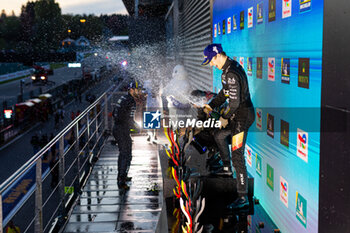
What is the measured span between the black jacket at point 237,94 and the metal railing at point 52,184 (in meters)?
1.91

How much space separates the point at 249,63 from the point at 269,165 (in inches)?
58.2

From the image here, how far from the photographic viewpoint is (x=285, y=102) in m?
4.25

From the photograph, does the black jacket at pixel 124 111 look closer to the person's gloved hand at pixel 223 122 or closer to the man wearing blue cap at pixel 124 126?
the man wearing blue cap at pixel 124 126

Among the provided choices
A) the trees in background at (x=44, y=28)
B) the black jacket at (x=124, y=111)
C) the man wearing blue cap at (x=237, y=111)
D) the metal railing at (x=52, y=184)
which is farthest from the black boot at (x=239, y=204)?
the trees in background at (x=44, y=28)

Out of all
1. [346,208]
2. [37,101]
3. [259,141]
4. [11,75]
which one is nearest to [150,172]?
[259,141]

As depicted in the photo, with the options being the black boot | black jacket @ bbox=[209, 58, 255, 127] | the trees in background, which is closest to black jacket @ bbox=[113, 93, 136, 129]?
black jacket @ bbox=[209, 58, 255, 127]

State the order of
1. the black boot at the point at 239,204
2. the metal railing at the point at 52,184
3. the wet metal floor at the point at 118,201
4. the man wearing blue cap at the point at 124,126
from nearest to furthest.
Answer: the metal railing at the point at 52,184
the black boot at the point at 239,204
the wet metal floor at the point at 118,201
the man wearing blue cap at the point at 124,126

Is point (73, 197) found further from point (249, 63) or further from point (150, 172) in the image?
point (249, 63)

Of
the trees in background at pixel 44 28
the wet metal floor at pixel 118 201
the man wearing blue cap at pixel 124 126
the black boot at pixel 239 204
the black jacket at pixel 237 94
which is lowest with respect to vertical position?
the wet metal floor at pixel 118 201

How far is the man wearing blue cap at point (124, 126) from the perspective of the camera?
648 cm

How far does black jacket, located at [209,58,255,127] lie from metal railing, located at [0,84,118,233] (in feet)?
6.27

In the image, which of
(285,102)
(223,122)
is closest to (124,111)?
(223,122)

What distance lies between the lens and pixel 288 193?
13.8ft

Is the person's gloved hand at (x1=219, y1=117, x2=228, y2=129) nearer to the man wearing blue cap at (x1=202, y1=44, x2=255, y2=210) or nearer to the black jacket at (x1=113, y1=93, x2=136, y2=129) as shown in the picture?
the man wearing blue cap at (x1=202, y1=44, x2=255, y2=210)
